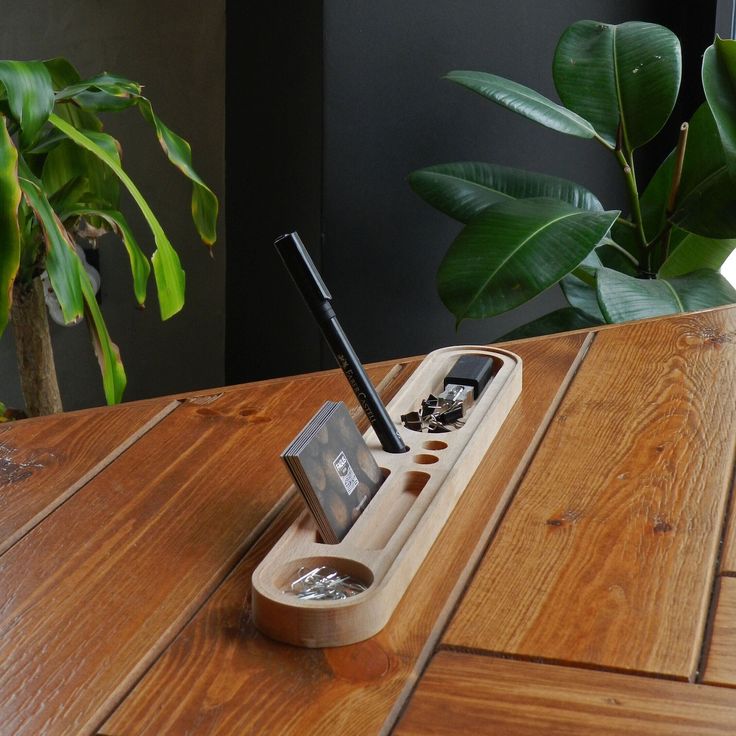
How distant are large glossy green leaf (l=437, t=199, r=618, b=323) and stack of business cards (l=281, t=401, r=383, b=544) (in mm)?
→ 984

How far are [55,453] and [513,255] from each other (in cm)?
101

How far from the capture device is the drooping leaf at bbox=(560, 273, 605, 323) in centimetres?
202

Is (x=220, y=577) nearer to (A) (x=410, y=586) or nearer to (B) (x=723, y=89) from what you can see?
(A) (x=410, y=586)

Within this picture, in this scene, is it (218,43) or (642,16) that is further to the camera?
(642,16)

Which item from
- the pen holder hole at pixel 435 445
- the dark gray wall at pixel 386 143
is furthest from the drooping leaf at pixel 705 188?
the pen holder hole at pixel 435 445

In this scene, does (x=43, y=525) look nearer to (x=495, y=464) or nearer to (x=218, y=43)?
(x=495, y=464)

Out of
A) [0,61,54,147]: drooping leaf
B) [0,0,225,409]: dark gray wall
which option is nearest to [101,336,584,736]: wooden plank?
[0,61,54,147]: drooping leaf

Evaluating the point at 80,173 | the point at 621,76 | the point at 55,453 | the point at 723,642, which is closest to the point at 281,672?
the point at 723,642

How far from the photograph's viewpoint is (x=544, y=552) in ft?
2.23

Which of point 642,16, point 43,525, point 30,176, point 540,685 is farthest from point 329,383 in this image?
point 642,16

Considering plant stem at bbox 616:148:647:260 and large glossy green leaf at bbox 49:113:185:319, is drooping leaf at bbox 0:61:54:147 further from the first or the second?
plant stem at bbox 616:148:647:260

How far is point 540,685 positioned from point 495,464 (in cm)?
29

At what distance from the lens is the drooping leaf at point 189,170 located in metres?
1.65

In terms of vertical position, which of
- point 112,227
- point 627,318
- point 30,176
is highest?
point 30,176
